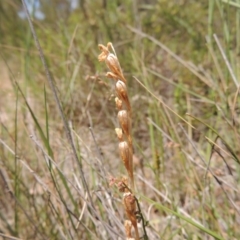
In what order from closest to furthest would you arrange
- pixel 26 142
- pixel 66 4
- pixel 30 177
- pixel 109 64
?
pixel 109 64, pixel 30 177, pixel 26 142, pixel 66 4

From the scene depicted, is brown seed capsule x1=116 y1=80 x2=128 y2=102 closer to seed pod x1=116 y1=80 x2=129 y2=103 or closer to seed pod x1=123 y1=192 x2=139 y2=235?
seed pod x1=116 y1=80 x2=129 y2=103

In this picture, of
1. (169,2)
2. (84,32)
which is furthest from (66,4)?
(169,2)

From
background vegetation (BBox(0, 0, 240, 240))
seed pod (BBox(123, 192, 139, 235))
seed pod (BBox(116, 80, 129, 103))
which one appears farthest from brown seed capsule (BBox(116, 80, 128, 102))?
background vegetation (BBox(0, 0, 240, 240))

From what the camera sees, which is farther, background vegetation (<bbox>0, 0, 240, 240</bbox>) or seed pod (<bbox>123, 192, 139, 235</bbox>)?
background vegetation (<bbox>0, 0, 240, 240</bbox>)

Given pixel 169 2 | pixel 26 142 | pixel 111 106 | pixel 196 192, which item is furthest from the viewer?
pixel 169 2

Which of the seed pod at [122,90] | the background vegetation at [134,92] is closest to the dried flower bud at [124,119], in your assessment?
the seed pod at [122,90]

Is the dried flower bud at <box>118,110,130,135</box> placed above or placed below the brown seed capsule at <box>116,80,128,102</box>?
below

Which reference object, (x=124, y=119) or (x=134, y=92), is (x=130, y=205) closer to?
(x=124, y=119)

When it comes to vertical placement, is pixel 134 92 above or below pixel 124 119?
below

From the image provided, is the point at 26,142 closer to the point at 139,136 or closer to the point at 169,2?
the point at 139,136

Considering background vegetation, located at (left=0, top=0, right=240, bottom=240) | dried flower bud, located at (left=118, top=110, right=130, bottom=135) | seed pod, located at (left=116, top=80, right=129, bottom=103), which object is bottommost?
background vegetation, located at (left=0, top=0, right=240, bottom=240)

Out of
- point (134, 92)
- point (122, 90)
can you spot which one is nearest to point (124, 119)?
point (122, 90)
